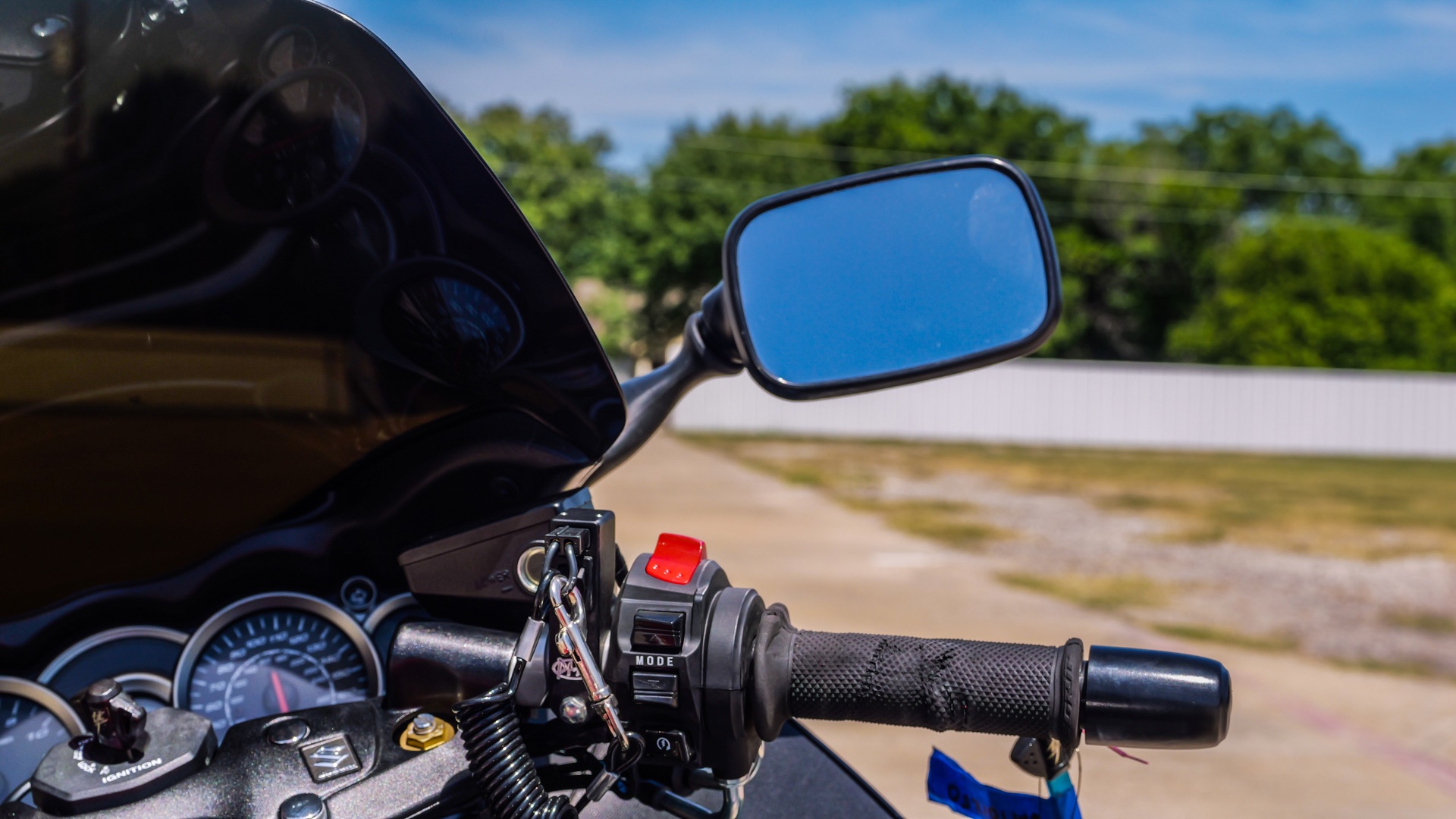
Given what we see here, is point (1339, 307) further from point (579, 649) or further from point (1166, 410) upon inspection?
point (579, 649)

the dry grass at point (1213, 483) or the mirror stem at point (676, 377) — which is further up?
the mirror stem at point (676, 377)

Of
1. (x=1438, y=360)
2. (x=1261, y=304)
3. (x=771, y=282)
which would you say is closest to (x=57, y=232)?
(x=771, y=282)

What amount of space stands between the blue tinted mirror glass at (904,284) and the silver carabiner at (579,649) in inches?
16.3

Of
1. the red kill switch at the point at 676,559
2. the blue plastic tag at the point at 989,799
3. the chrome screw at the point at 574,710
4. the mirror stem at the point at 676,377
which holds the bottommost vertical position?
the blue plastic tag at the point at 989,799

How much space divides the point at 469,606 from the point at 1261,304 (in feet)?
101

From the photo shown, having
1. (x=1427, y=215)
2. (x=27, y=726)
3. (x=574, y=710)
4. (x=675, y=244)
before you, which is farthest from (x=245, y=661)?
(x=1427, y=215)

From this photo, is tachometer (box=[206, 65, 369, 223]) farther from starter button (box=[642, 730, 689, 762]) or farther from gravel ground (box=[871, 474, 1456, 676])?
gravel ground (box=[871, 474, 1456, 676])

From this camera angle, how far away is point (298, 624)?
1283mm

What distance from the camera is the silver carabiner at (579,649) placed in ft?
2.85

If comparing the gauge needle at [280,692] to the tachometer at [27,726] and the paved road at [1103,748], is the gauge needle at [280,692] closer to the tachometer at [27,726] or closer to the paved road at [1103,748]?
the tachometer at [27,726]

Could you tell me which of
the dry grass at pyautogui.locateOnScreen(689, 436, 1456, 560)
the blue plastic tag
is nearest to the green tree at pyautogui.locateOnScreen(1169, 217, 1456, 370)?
the dry grass at pyautogui.locateOnScreen(689, 436, 1456, 560)

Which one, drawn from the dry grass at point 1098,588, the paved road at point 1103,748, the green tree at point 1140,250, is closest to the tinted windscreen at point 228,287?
the paved road at point 1103,748

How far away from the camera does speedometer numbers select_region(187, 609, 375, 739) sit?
4.12 ft

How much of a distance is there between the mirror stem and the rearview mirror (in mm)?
75
